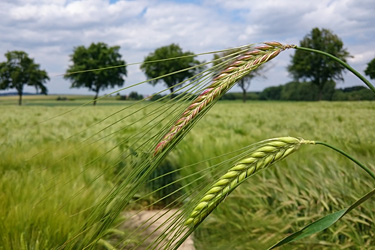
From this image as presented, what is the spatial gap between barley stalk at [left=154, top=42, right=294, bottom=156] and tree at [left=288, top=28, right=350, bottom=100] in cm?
3820

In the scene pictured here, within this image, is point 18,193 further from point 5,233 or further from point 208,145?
point 208,145

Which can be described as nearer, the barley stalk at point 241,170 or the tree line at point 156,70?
the barley stalk at point 241,170

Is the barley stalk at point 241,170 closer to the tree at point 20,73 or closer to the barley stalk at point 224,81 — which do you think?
the barley stalk at point 224,81

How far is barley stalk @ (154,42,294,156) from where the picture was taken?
0.63m

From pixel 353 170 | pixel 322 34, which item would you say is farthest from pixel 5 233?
pixel 322 34

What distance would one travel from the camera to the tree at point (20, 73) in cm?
4294

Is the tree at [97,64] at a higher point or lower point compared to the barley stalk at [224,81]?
higher

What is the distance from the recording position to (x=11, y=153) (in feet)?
7.66

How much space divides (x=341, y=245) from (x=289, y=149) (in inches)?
44.8

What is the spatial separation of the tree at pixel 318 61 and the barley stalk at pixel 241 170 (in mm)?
38238

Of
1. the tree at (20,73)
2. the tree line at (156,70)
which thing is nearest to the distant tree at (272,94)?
the tree line at (156,70)

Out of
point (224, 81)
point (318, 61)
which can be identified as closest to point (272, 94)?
point (318, 61)

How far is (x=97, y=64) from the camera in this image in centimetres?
4359

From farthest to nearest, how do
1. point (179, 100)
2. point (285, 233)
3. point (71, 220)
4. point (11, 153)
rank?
point (11, 153) < point (285, 233) < point (71, 220) < point (179, 100)
